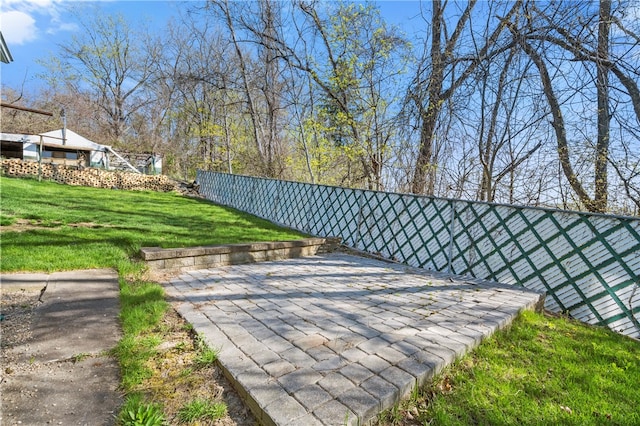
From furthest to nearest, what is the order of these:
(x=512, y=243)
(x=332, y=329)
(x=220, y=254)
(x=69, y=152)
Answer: (x=69, y=152) → (x=220, y=254) → (x=512, y=243) → (x=332, y=329)

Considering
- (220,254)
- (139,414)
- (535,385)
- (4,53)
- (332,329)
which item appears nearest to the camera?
(139,414)

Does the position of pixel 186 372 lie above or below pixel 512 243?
below

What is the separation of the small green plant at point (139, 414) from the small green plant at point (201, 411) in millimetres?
91

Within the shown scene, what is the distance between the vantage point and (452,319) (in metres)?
2.58

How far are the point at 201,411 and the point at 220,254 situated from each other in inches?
113

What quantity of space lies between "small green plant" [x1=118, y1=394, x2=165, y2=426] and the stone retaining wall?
2390mm

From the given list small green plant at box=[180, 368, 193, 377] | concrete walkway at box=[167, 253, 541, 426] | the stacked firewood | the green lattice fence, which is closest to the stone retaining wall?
concrete walkway at box=[167, 253, 541, 426]

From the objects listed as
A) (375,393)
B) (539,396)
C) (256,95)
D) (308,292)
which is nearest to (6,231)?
(308,292)

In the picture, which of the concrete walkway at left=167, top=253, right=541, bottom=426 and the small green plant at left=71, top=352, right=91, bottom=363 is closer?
the concrete walkway at left=167, top=253, right=541, bottom=426

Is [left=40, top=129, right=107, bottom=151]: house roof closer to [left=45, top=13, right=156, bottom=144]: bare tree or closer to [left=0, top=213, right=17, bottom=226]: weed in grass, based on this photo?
[left=45, top=13, right=156, bottom=144]: bare tree

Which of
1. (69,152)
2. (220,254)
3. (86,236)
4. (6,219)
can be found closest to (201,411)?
(220,254)

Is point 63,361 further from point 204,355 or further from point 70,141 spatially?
point 70,141

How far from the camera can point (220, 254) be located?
165 inches

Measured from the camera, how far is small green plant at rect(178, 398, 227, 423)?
1.41m
